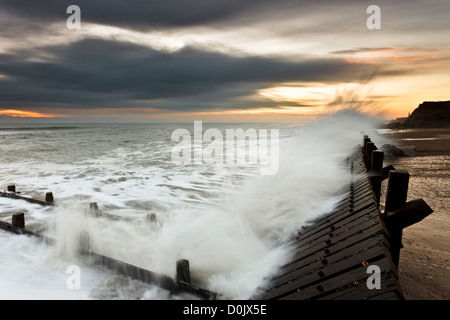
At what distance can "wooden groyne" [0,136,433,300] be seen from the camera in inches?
97.0

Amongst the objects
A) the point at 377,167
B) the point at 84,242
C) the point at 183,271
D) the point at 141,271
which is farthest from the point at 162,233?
the point at 377,167

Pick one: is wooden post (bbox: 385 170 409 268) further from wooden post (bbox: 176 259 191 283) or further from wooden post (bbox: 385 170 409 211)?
wooden post (bbox: 176 259 191 283)

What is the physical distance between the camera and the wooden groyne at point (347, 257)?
2.46 metres

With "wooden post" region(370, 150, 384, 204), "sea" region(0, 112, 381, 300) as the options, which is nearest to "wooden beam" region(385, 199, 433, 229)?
"sea" region(0, 112, 381, 300)

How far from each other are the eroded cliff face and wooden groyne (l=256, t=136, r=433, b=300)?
6417 cm

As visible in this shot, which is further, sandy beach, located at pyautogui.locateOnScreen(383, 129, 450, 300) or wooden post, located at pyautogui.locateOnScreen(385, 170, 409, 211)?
sandy beach, located at pyautogui.locateOnScreen(383, 129, 450, 300)

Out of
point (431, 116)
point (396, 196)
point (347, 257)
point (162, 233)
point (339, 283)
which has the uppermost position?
point (431, 116)

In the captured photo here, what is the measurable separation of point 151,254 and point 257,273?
2269 mm

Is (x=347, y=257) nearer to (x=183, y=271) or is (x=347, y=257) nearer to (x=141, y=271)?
(x=183, y=271)

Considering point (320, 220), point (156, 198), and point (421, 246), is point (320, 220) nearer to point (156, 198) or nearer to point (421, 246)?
point (421, 246)

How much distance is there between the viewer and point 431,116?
60750mm

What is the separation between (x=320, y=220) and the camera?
4.72 m

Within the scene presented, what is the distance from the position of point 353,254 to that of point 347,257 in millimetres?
75

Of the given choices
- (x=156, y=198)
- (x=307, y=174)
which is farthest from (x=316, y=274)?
(x=156, y=198)
